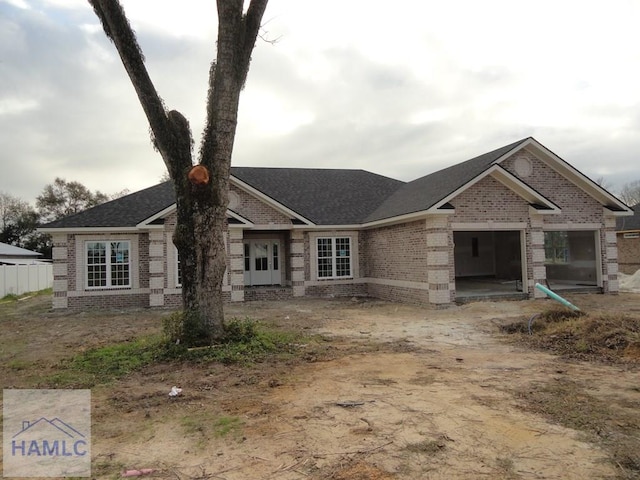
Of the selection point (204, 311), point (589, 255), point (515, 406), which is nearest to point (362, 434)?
point (515, 406)

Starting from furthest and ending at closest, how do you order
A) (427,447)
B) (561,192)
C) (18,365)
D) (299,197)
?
(299,197) → (561,192) → (18,365) → (427,447)

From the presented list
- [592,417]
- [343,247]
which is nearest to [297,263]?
[343,247]

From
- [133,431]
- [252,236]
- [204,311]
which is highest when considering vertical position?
[252,236]

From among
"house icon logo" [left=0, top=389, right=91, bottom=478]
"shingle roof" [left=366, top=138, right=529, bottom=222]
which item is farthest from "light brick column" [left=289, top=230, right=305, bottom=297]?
"house icon logo" [left=0, top=389, right=91, bottom=478]

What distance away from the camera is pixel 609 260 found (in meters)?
18.7

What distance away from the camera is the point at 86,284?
59.2 feet

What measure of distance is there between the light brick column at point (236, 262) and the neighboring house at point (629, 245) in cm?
2364

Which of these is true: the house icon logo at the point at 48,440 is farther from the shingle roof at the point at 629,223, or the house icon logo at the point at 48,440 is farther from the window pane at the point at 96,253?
the shingle roof at the point at 629,223

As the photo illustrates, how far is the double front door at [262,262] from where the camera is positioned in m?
22.0

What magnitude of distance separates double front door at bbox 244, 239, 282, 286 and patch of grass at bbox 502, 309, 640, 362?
13.0m

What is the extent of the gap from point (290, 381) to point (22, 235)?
60.7 metres

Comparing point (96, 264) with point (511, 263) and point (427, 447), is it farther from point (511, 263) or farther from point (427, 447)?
point (511, 263)

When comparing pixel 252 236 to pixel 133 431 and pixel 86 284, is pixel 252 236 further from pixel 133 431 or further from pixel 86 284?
pixel 133 431

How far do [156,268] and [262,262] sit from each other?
5579 mm
